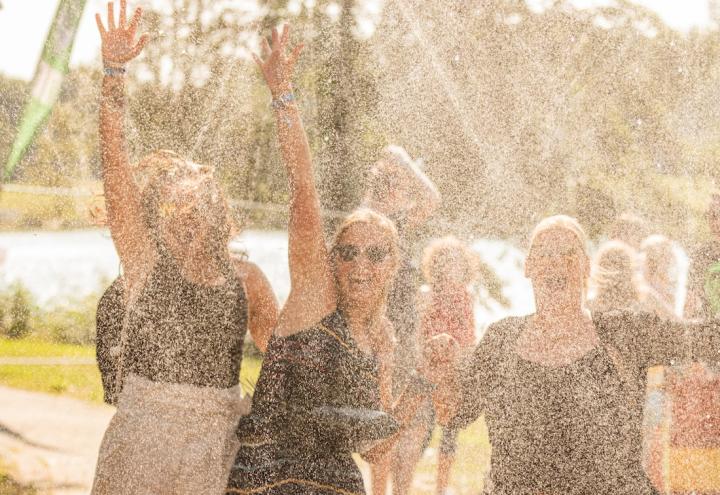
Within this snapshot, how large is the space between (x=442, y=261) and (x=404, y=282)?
669 mm

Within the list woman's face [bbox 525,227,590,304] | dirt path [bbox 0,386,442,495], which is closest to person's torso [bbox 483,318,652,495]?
woman's face [bbox 525,227,590,304]

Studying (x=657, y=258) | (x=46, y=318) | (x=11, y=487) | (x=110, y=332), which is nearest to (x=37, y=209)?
(x=46, y=318)

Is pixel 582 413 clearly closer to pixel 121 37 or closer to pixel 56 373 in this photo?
pixel 121 37

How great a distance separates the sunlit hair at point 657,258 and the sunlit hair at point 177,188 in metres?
2.92

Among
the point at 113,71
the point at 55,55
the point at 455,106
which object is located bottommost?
the point at 113,71

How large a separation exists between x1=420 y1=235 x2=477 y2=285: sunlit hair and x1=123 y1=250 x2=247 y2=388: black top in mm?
2364

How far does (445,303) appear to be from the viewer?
4840 millimetres

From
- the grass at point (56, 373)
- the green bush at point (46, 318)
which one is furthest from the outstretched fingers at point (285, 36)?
the green bush at point (46, 318)

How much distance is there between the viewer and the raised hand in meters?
2.92

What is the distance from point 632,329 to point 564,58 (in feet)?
22.5

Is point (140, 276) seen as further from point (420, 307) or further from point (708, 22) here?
point (708, 22)

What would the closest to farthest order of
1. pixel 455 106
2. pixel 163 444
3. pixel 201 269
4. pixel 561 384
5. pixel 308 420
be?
pixel 308 420, pixel 163 444, pixel 201 269, pixel 561 384, pixel 455 106

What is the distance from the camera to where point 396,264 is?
2787 millimetres

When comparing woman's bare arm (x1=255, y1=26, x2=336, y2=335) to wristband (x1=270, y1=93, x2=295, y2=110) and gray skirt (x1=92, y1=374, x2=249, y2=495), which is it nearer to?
wristband (x1=270, y1=93, x2=295, y2=110)
